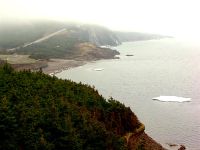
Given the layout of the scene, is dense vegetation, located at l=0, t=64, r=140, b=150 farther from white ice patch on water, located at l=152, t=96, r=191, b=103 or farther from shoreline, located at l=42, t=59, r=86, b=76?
shoreline, located at l=42, t=59, r=86, b=76

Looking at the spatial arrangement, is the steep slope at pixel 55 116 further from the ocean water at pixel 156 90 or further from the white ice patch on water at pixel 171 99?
the white ice patch on water at pixel 171 99

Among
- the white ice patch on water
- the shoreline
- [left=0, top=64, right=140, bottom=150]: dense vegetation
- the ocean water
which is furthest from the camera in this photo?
the shoreline

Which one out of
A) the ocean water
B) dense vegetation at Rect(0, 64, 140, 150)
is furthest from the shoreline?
dense vegetation at Rect(0, 64, 140, 150)

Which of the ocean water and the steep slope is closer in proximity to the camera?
the steep slope

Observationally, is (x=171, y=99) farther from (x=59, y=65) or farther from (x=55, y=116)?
(x=59, y=65)

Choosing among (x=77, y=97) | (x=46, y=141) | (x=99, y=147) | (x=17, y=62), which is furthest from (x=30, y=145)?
(x=17, y=62)

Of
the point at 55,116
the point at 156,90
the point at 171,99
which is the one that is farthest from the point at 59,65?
the point at 55,116

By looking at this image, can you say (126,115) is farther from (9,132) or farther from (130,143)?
(9,132)
